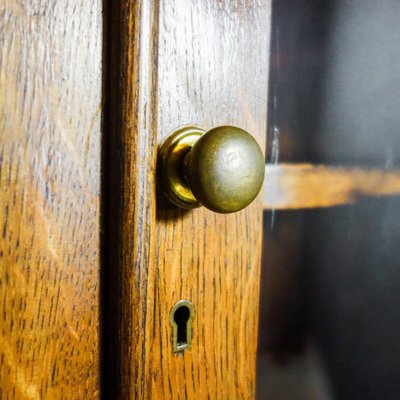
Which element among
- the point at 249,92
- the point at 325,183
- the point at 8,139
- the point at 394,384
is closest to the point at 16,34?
the point at 8,139

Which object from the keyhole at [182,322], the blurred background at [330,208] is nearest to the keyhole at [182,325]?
the keyhole at [182,322]

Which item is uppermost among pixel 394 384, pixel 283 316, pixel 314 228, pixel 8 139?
pixel 8 139

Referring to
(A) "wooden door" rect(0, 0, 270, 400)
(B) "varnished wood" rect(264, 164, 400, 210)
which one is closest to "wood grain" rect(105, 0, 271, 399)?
(A) "wooden door" rect(0, 0, 270, 400)

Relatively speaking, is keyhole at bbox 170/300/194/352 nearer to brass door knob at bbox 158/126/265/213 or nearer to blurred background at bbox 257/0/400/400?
brass door knob at bbox 158/126/265/213

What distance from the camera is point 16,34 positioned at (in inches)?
9.7

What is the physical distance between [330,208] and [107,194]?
0.32 meters

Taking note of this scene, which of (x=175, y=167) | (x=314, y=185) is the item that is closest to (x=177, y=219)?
(x=175, y=167)

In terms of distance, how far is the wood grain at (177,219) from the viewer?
0.27 metres

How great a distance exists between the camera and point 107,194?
11.2 inches

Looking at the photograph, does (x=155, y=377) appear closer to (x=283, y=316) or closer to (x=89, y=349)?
(x=89, y=349)

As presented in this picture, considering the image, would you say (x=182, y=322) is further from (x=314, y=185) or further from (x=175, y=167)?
(x=314, y=185)

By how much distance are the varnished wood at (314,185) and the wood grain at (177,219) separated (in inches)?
5.8

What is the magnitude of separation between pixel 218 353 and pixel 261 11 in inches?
10.1

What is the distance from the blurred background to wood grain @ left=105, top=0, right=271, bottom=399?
17 cm
